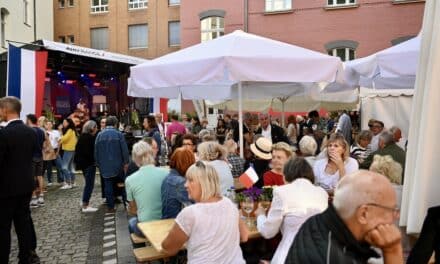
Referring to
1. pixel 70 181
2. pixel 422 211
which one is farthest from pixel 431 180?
pixel 70 181

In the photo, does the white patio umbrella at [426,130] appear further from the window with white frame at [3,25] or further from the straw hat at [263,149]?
the window with white frame at [3,25]

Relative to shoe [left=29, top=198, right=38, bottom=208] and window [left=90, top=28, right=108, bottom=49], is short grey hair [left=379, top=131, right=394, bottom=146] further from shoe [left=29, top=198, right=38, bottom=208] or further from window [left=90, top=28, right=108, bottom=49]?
window [left=90, top=28, right=108, bottom=49]

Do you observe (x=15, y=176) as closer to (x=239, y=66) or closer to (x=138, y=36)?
(x=239, y=66)

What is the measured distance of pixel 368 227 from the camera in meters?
1.77

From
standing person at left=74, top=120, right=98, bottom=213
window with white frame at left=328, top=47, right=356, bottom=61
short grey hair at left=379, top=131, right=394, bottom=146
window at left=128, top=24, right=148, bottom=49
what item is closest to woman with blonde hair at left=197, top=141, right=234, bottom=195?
short grey hair at left=379, top=131, right=394, bottom=146

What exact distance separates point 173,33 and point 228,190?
26.9 meters

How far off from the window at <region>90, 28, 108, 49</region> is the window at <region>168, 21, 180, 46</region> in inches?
188

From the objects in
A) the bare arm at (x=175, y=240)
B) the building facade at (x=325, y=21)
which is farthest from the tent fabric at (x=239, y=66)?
the building facade at (x=325, y=21)

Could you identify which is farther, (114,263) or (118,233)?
(118,233)

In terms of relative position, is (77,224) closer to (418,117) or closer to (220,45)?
(220,45)

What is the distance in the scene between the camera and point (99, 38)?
32.2 metres

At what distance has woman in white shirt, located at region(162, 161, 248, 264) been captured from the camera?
3199mm

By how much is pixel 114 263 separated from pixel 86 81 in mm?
21000

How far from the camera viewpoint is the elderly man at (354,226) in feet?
5.67
